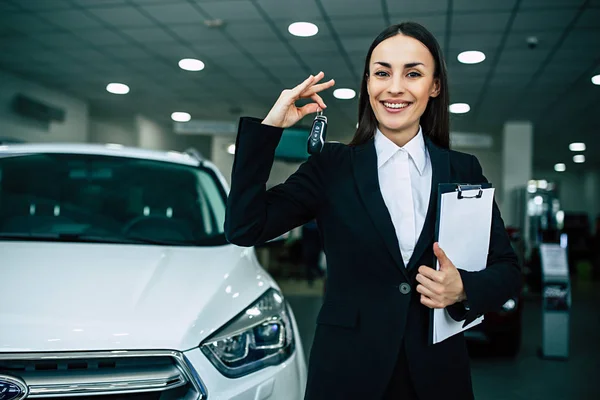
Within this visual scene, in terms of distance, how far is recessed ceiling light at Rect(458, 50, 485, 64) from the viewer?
723 centimetres

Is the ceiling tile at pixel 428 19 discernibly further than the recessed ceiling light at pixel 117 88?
No

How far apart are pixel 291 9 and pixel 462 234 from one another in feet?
17.2

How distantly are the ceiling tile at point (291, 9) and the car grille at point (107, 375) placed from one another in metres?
4.84

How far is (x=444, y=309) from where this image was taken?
1057 millimetres

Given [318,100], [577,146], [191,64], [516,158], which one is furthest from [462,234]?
[577,146]

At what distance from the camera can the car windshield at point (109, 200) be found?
2357 mm

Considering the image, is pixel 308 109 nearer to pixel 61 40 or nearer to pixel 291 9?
pixel 291 9

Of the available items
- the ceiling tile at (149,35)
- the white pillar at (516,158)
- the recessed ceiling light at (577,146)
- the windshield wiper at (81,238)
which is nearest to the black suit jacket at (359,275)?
the windshield wiper at (81,238)

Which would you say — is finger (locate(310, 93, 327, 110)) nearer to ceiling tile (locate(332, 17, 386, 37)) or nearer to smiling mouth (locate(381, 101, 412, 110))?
smiling mouth (locate(381, 101, 412, 110))

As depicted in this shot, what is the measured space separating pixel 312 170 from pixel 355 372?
39 cm

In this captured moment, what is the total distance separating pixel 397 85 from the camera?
3.62 feet

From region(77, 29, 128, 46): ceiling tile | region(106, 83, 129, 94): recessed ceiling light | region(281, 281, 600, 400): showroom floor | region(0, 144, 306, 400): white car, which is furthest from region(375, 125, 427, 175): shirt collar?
region(106, 83, 129, 94): recessed ceiling light

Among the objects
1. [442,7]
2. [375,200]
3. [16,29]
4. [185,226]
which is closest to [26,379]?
[375,200]

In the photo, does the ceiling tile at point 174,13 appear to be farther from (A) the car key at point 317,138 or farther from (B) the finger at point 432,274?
(B) the finger at point 432,274
